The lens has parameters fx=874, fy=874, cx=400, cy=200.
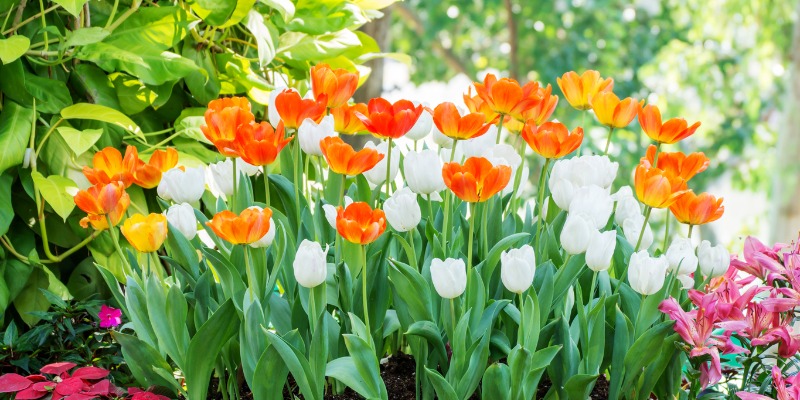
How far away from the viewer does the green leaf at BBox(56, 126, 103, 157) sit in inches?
59.5

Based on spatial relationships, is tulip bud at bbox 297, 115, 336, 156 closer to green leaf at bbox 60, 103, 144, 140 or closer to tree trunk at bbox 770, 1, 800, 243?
green leaf at bbox 60, 103, 144, 140

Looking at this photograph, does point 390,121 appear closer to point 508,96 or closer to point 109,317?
point 508,96

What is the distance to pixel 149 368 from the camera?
4.32 feet

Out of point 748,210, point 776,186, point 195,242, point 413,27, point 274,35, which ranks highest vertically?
point 274,35

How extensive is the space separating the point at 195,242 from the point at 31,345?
37 centimetres

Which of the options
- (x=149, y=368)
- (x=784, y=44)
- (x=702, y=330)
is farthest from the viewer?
(x=784, y=44)

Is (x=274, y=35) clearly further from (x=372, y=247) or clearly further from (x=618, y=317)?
(x=618, y=317)

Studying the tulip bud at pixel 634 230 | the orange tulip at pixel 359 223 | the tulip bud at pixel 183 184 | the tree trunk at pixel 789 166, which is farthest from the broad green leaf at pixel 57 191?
the tree trunk at pixel 789 166

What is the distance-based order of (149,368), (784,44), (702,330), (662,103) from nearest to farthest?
(702,330)
(149,368)
(784,44)
(662,103)

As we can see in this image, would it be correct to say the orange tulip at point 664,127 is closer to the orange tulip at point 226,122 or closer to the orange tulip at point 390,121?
the orange tulip at point 390,121

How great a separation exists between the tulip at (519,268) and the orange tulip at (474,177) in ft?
0.27

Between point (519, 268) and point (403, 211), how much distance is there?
0.56 ft

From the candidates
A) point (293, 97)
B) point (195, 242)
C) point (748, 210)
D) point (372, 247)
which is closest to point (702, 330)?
point (372, 247)

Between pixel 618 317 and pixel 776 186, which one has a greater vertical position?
pixel 618 317
